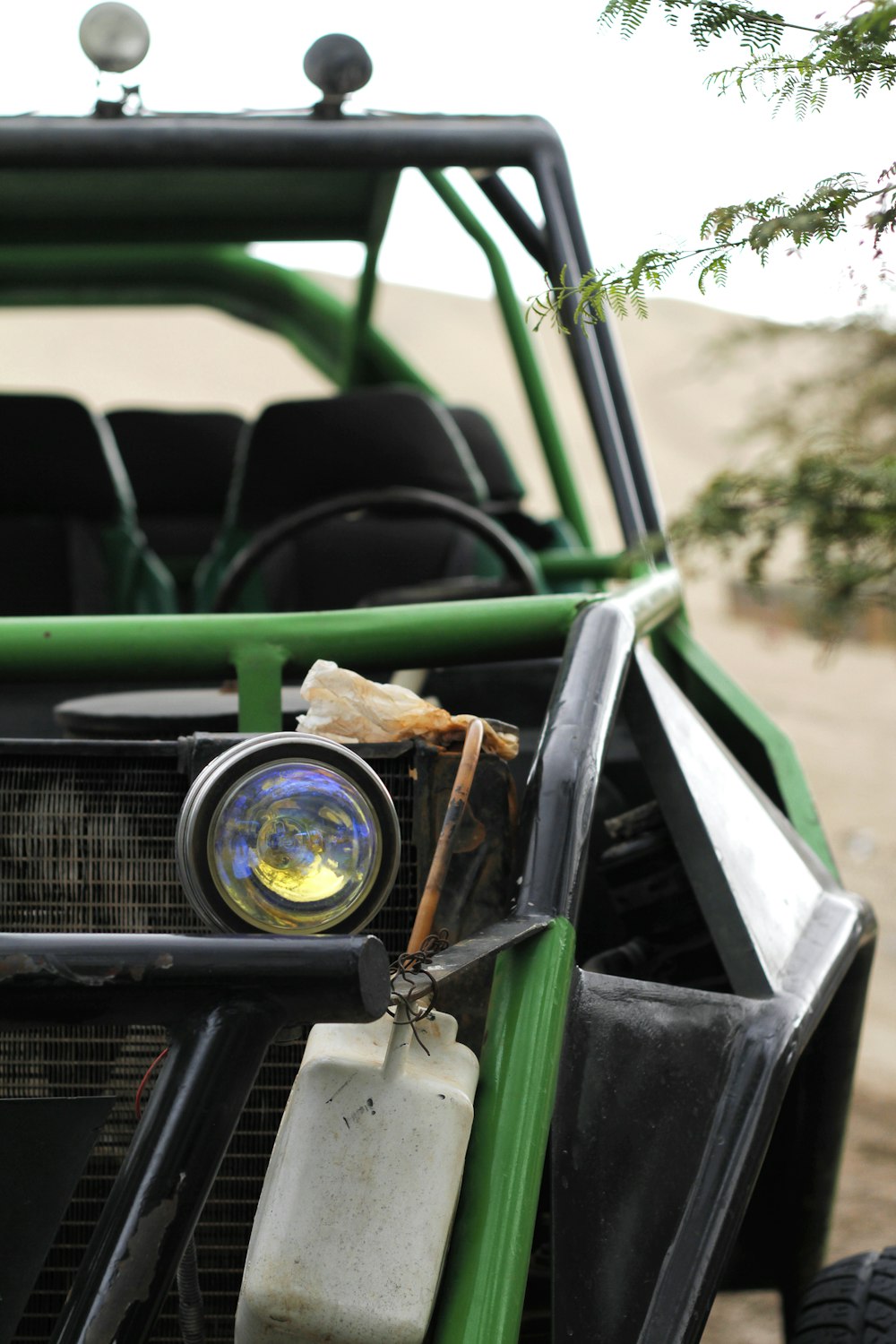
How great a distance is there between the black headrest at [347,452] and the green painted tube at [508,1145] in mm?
2234

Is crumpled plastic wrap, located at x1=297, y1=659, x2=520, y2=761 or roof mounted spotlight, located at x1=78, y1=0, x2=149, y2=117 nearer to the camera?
crumpled plastic wrap, located at x1=297, y1=659, x2=520, y2=761

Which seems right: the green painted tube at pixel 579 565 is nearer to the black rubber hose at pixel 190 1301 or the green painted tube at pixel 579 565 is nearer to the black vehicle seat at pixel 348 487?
the black vehicle seat at pixel 348 487

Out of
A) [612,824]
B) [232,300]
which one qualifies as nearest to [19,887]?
[612,824]

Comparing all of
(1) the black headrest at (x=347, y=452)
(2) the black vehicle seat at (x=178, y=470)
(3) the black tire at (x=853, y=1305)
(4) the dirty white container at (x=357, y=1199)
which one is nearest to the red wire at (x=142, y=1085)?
(4) the dirty white container at (x=357, y=1199)

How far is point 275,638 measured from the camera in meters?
1.70

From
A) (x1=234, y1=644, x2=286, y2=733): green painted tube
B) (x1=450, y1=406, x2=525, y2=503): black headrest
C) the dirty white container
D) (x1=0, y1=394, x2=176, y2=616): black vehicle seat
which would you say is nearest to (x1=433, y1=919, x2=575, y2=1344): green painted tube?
the dirty white container

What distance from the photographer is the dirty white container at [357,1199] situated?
46.0 inches

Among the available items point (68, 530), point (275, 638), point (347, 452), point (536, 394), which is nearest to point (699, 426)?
point (536, 394)

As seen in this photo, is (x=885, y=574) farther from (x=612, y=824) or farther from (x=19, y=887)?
(x=19, y=887)

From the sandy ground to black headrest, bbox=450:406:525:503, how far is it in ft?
4.54

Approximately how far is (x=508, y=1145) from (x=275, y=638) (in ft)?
2.22

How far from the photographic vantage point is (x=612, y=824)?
1937mm

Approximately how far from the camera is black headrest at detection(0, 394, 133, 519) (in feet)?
11.4

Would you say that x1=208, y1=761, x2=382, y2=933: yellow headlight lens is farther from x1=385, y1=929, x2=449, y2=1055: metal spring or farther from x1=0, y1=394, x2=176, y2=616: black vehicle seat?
x1=0, y1=394, x2=176, y2=616: black vehicle seat
